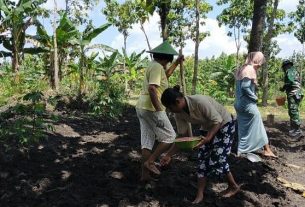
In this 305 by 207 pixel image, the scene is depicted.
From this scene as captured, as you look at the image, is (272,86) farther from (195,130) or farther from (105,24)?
(195,130)

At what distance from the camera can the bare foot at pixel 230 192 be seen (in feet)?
15.3

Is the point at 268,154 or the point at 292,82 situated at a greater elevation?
the point at 292,82

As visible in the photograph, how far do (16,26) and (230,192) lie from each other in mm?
11363

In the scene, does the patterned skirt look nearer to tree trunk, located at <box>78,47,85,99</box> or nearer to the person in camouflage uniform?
the person in camouflage uniform

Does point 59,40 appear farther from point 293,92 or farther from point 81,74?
point 293,92

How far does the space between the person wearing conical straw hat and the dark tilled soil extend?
1.12 ft

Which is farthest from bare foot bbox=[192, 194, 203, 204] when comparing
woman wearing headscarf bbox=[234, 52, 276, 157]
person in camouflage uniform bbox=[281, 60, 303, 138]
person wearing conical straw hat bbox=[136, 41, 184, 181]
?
person in camouflage uniform bbox=[281, 60, 303, 138]

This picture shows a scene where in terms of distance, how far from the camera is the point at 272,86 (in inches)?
1078

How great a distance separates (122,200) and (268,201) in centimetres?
168

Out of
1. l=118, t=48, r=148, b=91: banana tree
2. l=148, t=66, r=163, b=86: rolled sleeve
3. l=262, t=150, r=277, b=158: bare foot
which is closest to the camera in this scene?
Answer: l=148, t=66, r=163, b=86: rolled sleeve

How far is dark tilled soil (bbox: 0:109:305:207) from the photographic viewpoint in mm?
4340

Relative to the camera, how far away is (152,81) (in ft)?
14.9

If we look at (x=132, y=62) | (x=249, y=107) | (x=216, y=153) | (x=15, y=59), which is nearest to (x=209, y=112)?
(x=216, y=153)

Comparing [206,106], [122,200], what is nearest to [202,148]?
[206,106]
